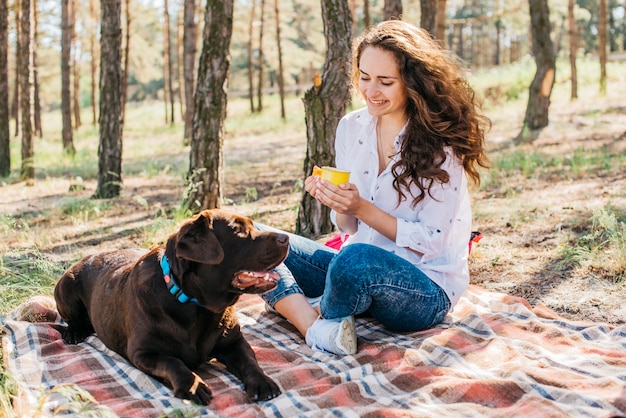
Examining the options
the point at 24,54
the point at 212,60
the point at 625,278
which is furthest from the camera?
the point at 24,54

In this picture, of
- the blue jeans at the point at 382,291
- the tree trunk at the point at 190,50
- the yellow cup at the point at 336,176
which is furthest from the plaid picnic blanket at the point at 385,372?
the tree trunk at the point at 190,50

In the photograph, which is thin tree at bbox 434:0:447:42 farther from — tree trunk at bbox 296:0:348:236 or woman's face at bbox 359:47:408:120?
woman's face at bbox 359:47:408:120

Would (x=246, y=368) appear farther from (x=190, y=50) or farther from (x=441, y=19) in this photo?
(x=190, y=50)

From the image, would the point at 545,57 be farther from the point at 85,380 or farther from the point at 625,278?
the point at 85,380

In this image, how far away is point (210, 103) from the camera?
Answer: 7410 millimetres

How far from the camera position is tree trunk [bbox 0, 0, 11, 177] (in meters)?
11.9

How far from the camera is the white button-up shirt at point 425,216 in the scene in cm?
396

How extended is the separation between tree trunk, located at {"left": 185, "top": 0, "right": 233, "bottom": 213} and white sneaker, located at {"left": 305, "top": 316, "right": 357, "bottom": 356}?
12.0 ft

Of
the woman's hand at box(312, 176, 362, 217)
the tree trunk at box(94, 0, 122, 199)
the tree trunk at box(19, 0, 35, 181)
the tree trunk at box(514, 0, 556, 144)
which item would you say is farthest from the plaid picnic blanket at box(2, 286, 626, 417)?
the tree trunk at box(514, 0, 556, 144)

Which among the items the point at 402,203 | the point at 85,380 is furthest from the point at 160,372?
the point at 402,203

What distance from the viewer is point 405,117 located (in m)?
4.23

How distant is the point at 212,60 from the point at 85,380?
4572 millimetres

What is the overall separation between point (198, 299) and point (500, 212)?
4.81 m

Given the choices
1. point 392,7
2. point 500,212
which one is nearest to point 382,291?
point 500,212
